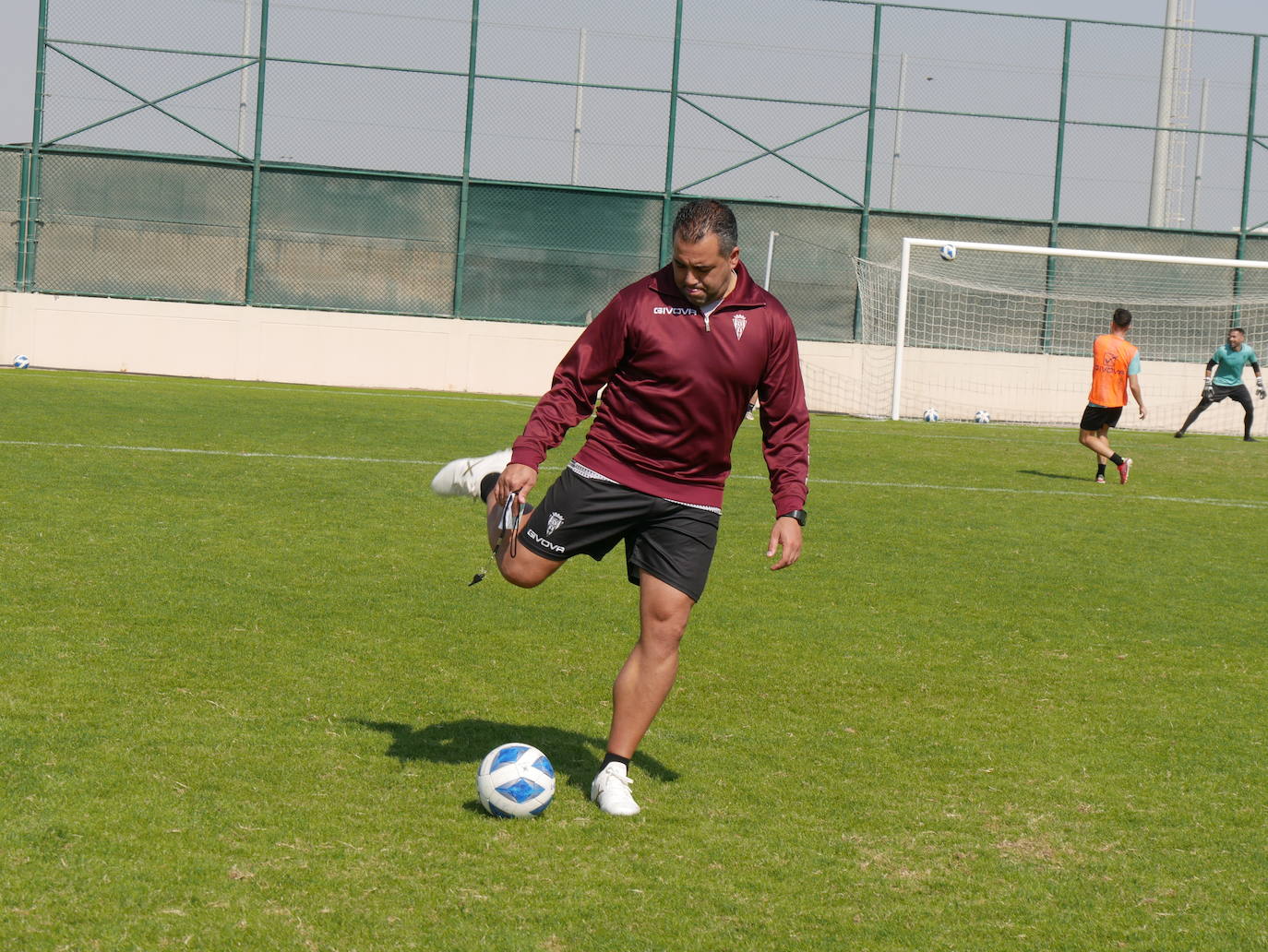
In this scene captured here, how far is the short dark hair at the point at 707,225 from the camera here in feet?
14.8

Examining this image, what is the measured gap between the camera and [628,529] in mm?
4852

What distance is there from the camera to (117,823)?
4.19 metres

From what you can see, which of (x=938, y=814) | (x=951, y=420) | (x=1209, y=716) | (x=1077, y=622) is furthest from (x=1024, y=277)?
Answer: (x=938, y=814)

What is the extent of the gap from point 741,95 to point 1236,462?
43.2ft

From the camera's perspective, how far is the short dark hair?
4508 millimetres

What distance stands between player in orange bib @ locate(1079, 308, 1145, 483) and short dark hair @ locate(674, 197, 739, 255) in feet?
39.5

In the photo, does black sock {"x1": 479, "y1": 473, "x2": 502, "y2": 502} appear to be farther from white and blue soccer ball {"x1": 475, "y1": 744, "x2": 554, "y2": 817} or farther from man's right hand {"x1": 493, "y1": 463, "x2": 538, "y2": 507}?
white and blue soccer ball {"x1": 475, "y1": 744, "x2": 554, "y2": 817}

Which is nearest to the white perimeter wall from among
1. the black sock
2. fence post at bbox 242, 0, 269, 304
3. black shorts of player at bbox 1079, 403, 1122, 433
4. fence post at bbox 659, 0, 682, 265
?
fence post at bbox 242, 0, 269, 304

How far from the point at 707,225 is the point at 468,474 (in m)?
1.49

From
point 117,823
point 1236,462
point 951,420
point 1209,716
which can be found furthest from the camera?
point 951,420

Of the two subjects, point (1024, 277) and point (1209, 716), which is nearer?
point (1209, 716)

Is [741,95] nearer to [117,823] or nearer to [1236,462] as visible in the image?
[1236,462]

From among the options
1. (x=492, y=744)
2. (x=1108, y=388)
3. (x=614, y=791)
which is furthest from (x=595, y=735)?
(x=1108, y=388)

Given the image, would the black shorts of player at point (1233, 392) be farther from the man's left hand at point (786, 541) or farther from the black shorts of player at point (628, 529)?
the black shorts of player at point (628, 529)
